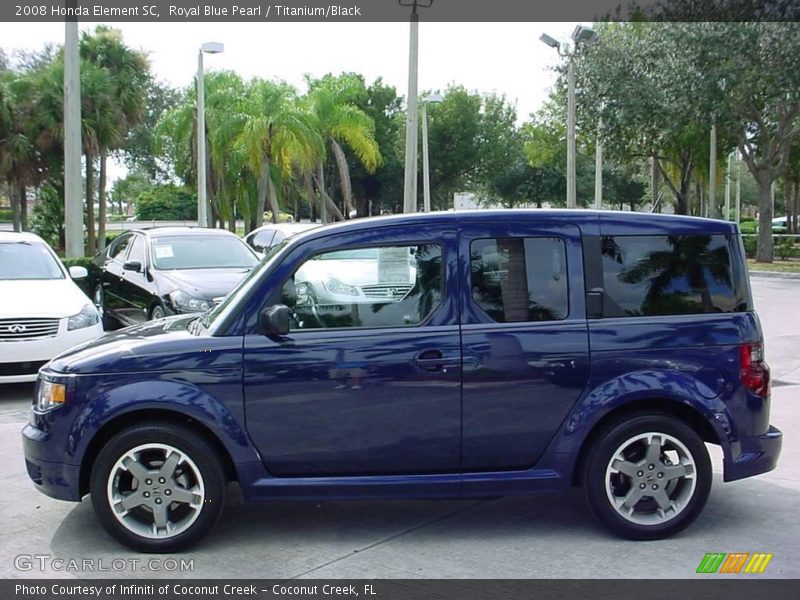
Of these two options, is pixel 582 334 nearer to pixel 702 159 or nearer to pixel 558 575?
pixel 558 575

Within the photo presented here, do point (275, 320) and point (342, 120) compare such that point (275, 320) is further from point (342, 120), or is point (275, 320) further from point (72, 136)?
point (342, 120)

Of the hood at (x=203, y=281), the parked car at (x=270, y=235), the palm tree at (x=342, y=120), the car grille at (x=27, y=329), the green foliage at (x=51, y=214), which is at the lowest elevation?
the car grille at (x=27, y=329)

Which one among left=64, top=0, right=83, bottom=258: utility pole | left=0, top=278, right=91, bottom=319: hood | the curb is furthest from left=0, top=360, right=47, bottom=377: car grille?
the curb

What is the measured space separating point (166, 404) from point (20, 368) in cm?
485

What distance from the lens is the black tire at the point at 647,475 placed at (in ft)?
16.8

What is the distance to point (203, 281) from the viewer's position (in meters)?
11.7

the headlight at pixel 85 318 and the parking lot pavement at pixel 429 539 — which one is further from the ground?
the headlight at pixel 85 318

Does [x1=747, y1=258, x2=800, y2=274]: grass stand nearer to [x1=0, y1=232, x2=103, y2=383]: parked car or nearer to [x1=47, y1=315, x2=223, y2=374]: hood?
[x1=0, y1=232, x2=103, y2=383]: parked car

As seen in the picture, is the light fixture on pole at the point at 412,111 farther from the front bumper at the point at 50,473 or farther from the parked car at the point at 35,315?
the front bumper at the point at 50,473

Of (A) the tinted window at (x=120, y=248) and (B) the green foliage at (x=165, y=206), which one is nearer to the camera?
(A) the tinted window at (x=120, y=248)

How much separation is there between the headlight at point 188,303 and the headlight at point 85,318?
1.44 metres

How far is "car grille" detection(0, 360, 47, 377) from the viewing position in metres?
9.02

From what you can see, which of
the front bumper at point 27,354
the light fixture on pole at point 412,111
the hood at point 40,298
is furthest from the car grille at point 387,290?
the light fixture on pole at point 412,111

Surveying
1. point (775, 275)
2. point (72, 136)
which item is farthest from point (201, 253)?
point (775, 275)
